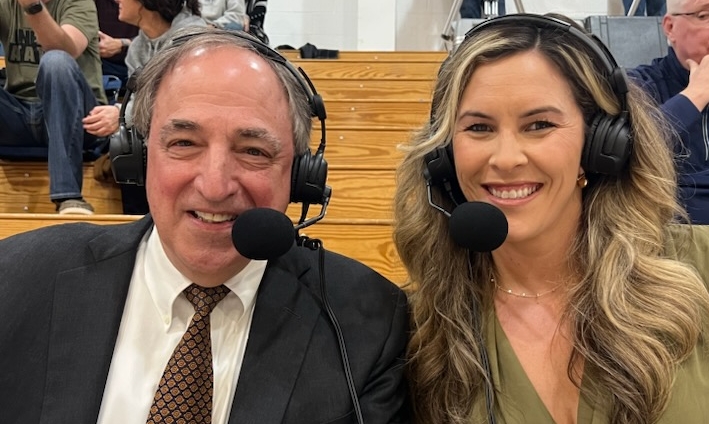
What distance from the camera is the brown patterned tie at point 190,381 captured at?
2.87ft

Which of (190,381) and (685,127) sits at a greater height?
(685,127)

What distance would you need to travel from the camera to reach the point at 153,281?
37.6 inches

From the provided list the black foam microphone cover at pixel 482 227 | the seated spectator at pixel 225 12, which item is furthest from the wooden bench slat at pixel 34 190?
the black foam microphone cover at pixel 482 227

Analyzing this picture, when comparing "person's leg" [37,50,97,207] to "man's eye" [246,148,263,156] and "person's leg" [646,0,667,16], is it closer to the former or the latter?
"man's eye" [246,148,263,156]

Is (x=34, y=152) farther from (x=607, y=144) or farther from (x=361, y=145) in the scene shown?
(x=607, y=144)

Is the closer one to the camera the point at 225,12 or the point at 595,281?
the point at 595,281

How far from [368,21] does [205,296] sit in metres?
3.77

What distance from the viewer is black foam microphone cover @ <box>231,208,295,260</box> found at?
0.81 m

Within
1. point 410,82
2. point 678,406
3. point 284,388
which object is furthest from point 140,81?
point 410,82

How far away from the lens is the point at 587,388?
0.92 meters

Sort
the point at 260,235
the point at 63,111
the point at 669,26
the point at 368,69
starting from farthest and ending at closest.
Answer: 1. the point at 368,69
2. the point at 63,111
3. the point at 669,26
4. the point at 260,235

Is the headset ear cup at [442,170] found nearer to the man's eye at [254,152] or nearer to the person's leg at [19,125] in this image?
the man's eye at [254,152]

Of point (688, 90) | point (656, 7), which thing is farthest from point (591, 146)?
point (656, 7)

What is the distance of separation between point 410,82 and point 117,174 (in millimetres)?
2135
